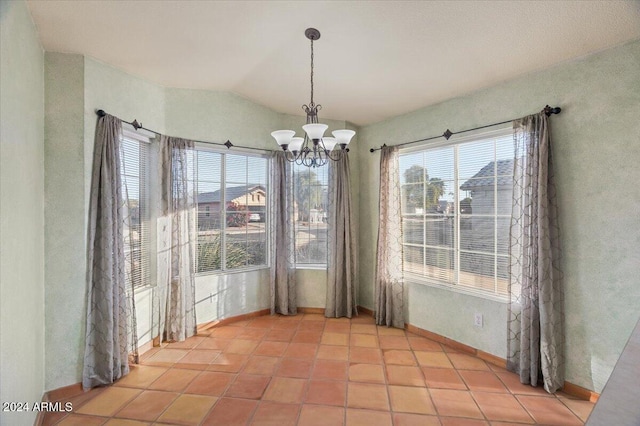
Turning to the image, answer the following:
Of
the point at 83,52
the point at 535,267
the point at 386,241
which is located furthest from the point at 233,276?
the point at 535,267

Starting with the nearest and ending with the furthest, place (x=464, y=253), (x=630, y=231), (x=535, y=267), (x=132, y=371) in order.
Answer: (x=630, y=231) → (x=535, y=267) → (x=132, y=371) → (x=464, y=253)

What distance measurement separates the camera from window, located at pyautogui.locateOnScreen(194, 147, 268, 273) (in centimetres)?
362

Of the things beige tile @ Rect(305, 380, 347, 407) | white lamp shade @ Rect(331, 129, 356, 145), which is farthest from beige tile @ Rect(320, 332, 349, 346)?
Result: white lamp shade @ Rect(331, 129, 356, 145)

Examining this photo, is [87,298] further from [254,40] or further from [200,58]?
[254,40]

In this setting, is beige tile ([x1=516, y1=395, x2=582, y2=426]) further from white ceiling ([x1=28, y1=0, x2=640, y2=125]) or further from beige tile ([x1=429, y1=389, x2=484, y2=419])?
white ceiling ([x1=28, y1=0, x2=640, y2=125])

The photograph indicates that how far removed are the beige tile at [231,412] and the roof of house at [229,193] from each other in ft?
7.12

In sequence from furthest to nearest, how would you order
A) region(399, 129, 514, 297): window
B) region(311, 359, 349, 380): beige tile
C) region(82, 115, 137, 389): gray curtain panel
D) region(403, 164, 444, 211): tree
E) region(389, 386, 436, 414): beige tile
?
region(403, 164, 444, 211): tree < region(399, 129, 514, 297): window < region(311, 359, 349, 380): beige tile < region(82, 115, 137, 389): gray curtain panel < region(389, 386, 436, 414): beige tile

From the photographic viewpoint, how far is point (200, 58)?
2.69 m

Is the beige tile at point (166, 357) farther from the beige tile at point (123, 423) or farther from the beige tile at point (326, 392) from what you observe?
the beige tile at point (326, 392)

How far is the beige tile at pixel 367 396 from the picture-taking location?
222 centimetres

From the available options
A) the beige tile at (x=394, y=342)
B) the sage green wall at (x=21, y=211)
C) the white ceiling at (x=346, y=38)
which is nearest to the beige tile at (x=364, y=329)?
the beige tile at (x=394, y=342)

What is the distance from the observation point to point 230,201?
12.6 feet

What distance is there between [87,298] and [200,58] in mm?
2216

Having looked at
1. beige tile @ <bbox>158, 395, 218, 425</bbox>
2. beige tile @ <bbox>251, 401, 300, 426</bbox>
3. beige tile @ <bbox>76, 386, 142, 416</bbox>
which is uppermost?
beige tile @ <bbox>76, 386, 142, 416</bbox>
